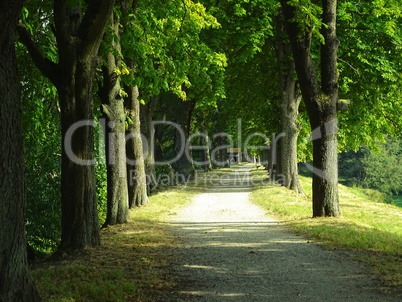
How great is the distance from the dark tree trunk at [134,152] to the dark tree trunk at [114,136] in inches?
111

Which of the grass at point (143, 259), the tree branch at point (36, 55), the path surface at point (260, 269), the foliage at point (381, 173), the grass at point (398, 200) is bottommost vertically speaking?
the grass at point (398, 200)

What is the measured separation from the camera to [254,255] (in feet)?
32.8

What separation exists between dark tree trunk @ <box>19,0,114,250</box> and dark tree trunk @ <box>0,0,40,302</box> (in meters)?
3.80

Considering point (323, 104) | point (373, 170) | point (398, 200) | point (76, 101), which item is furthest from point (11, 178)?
point (373, 170)

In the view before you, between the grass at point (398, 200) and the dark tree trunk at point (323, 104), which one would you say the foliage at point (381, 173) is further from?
the dark tree trunk at point (323, 104)

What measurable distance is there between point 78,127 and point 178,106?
102ft

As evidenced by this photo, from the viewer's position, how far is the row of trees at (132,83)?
958 centimetres

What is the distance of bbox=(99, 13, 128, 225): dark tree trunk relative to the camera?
43.6 feet

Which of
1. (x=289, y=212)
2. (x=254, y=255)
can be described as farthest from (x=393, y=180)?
(x=254, y=255)

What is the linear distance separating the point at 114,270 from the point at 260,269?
2.42 metres

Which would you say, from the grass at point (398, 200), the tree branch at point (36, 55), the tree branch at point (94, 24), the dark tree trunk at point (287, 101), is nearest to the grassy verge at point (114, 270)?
the tree branch at point (36, 55)

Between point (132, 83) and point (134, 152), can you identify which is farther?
point (134, 152)

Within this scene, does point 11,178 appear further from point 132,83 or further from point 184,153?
point 184,153

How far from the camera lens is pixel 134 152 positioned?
Answer: 57.5 feet
